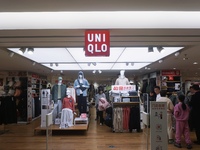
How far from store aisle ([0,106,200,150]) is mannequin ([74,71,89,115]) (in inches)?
40.9

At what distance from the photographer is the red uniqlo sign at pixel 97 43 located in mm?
3545

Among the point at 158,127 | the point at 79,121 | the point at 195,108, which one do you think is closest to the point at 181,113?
the point at 195,108

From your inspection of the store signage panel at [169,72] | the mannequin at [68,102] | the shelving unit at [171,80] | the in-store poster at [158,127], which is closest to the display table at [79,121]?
the mannequin at [68,102]

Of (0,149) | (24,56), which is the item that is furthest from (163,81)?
(0,149)

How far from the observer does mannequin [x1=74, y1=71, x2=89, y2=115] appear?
8086 mm

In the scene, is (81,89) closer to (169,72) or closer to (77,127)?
(77,127)

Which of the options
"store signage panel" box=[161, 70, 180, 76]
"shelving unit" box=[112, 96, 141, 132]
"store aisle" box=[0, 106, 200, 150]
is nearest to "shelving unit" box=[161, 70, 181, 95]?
"store signage panel" box=[161, 70, 180, 76]

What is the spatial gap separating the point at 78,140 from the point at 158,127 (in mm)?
3275

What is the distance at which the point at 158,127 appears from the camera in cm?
399

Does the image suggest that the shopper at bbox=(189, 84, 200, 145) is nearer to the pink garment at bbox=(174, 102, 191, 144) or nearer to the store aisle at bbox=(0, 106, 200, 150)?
the pink garment at bbox=(174, 102, 191, 144)

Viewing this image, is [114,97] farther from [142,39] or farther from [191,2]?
[191,2]

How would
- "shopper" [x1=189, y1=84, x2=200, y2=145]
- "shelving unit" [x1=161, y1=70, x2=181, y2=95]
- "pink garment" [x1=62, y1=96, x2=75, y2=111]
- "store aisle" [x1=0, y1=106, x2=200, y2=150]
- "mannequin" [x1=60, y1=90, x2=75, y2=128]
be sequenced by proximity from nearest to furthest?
"store aisle" [x1=0, y1=106, x2=200, y2=150], "shopper" [x1=189, y1=84, x2=200, y2=145], "mannequin" [x1=60, y1=90, x2=75, y2=128], "pink garment" [x1=62, y1=96, x2=75, y2=111], "shelving unit" [x1=161, y1=70, x2=181, y2=95]

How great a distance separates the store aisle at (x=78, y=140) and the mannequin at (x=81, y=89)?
1038 millimetres

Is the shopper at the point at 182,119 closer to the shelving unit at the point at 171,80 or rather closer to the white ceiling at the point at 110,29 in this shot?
the white ceiling at the point at 110,29
